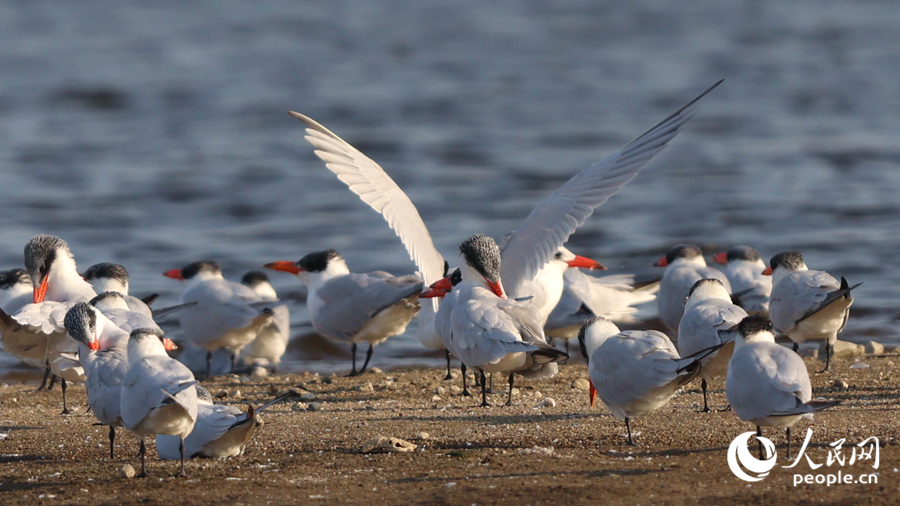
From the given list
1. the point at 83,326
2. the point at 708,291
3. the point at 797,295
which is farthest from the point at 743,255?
the point at 83,326

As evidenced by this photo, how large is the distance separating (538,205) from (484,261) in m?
0.89

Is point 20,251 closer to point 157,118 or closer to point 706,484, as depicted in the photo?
point 157,118

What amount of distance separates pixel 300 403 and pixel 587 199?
7.48ft

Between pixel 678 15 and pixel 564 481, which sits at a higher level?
pixel 678 15

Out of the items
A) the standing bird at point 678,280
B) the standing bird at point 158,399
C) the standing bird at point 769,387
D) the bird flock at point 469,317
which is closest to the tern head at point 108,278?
the bird flock at point 469,317

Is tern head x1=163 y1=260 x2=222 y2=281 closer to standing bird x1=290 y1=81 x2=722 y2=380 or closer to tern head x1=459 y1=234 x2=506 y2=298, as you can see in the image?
standing bird x1=290 y1=81 x2=722 y2=380

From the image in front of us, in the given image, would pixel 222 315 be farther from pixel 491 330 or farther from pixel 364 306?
pixel 491 330

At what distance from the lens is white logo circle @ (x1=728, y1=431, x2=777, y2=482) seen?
441 cm

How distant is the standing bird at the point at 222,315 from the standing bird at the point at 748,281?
356 cm

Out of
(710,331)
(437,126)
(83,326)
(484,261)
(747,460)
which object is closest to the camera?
(747,460)

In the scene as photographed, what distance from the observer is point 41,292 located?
25.0 ft

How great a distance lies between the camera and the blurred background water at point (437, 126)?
12.4 metres

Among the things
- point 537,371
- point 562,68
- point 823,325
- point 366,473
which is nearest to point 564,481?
point 366,473

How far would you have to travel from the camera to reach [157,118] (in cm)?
1947
